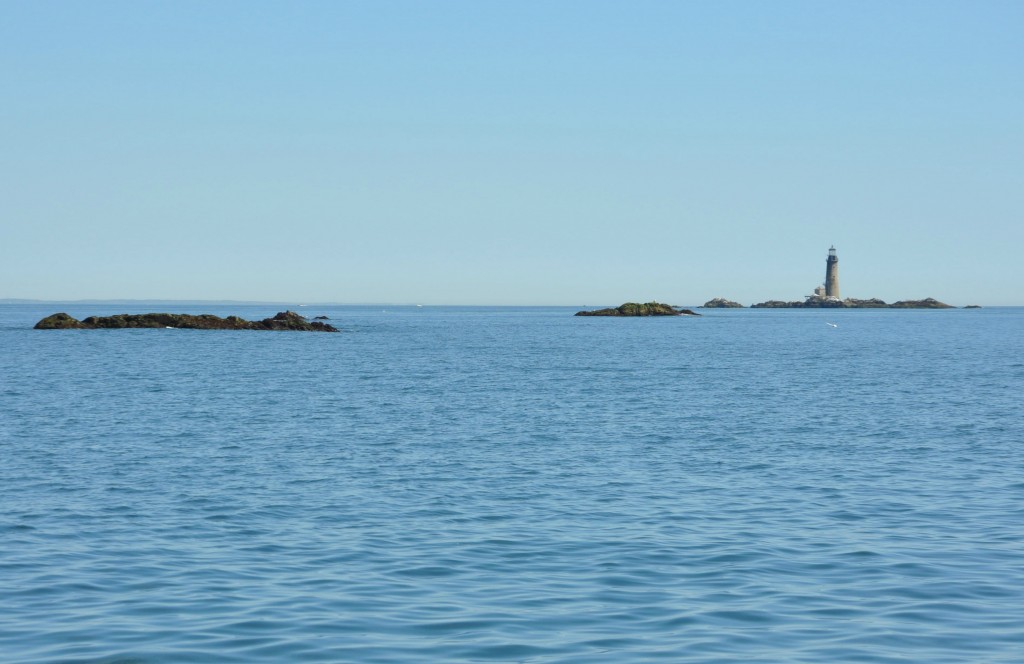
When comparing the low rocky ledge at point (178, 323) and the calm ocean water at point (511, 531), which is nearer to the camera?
the calm ocean water at point (511, 531)

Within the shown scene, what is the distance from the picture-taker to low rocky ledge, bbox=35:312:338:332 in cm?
13538

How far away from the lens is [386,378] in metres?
61.1

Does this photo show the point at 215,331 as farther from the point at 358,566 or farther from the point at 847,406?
the point at 358,566

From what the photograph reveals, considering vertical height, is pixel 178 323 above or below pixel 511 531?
above

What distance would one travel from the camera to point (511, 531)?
18734 mm

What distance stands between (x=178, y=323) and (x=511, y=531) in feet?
423

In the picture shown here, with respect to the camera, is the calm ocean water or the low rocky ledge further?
the low rocky ledge

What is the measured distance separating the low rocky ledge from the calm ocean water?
91.1m

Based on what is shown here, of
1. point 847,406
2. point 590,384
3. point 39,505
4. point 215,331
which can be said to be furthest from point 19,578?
point 215,331

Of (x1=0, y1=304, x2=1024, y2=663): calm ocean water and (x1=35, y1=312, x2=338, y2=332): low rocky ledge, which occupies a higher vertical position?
(x1=35, y1=312, x2=338, y2=332): low rocky ledge

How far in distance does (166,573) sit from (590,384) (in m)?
42.0

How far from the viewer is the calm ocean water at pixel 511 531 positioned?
12797 millimetres

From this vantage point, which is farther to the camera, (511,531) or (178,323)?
(178,323)

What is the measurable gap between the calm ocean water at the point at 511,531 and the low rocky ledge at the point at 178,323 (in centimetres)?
9111
